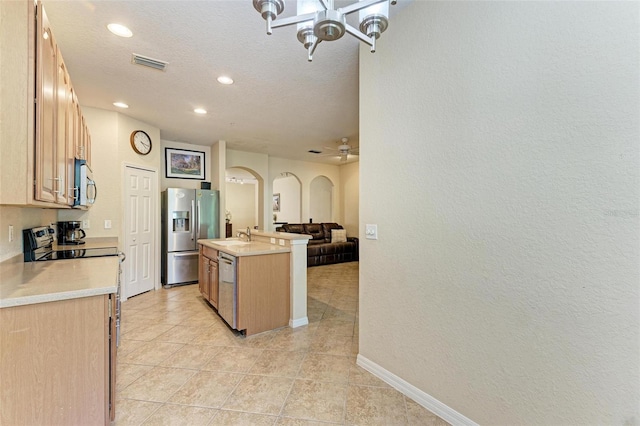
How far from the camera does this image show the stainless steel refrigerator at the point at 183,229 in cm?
461

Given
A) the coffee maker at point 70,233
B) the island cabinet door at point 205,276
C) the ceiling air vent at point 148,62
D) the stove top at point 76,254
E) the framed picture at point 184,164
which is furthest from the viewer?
the framed picture at point 184,164

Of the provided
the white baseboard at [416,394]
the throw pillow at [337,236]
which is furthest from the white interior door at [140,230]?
the throw pillow at [337,236]

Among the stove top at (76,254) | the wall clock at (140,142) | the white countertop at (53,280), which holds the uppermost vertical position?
the wall clock at (140,142)

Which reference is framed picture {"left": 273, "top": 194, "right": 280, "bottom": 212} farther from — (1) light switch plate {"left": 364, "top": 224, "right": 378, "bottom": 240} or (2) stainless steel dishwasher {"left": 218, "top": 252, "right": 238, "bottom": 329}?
(1) light switch plate {"left": 364, "top": 224, "right": 378, "bottom": 240}

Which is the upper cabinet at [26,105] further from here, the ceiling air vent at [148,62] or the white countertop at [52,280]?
the ceiling air vent at [148,62]

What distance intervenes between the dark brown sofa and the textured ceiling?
3.10 m

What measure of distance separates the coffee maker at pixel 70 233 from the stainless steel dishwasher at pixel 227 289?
181cm

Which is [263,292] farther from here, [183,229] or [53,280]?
[183,229]

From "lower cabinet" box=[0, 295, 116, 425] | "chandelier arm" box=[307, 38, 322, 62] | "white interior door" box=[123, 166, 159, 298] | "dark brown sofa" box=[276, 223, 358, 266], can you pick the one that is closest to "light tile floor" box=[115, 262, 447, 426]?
"lower cabinet" box=[0, 295, 116, 425]

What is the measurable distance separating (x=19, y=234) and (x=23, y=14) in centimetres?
177

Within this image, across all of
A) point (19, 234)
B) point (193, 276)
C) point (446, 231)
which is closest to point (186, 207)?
point (193, 276)

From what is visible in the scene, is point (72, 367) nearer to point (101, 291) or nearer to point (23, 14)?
point (101, 291)

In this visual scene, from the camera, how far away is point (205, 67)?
2.60 meters

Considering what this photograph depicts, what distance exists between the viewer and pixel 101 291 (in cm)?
132
